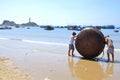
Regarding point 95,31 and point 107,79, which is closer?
point 107,79

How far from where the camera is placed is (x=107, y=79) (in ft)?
30.1

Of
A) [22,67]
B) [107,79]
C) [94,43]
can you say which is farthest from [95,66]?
[22,67]

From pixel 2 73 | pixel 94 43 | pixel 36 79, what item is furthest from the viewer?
pixel 94 43

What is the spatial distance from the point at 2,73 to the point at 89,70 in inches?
161

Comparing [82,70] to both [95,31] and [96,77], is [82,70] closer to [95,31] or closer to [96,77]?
[96,77]

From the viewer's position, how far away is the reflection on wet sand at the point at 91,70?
9.65m

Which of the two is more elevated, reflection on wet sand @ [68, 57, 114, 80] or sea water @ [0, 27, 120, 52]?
reflection on wet sand @ [68, 57, 114, 80]

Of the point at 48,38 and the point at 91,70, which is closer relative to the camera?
the point at 91,70

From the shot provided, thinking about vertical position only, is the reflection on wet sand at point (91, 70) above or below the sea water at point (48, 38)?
above

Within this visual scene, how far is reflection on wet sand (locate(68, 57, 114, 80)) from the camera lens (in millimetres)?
9648

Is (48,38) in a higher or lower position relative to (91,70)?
lower

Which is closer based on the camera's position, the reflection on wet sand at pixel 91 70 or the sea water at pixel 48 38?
the reflection on wet sand at pixel 91 70

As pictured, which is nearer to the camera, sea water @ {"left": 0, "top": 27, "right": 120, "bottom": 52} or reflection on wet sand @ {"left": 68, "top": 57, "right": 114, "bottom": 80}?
reflection on wet sand @ {"left": 68, "top": 57, "right": 114, "bottom": 80}

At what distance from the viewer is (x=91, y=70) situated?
431 inches
